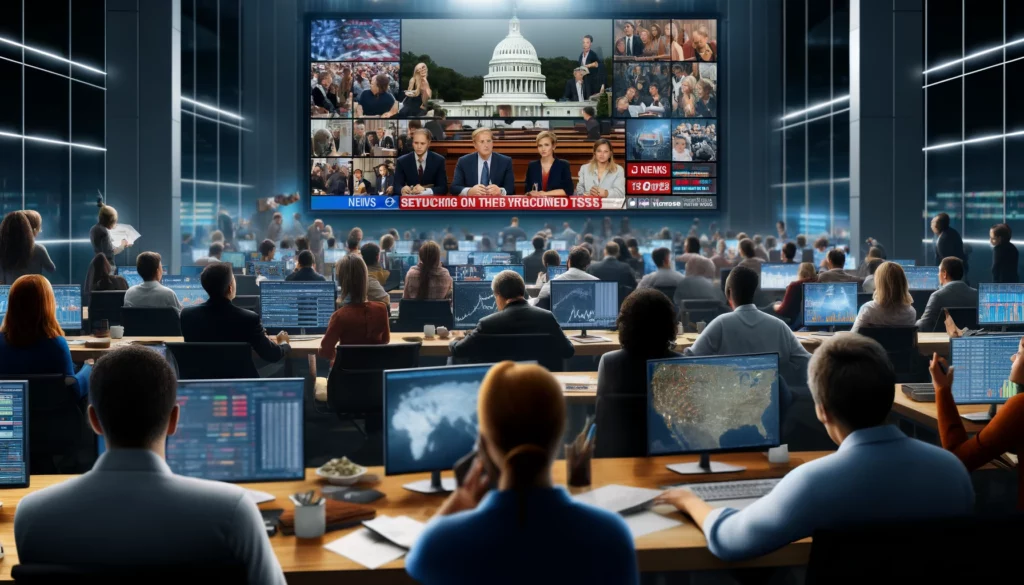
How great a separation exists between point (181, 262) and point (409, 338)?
7.98 metres

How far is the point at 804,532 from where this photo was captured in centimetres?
238

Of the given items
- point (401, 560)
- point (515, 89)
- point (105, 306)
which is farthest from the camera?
point (515, 89)

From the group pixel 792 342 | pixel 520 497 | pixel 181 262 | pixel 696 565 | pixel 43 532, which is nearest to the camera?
pixel 520 497

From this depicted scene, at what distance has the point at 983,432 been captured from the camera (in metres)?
3.29

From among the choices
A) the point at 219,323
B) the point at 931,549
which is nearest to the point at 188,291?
the point at 219,323

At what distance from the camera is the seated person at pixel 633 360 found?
398 cm

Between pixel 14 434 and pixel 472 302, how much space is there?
4.67m

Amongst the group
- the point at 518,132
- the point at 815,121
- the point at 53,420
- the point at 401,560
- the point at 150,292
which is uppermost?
the point at 518,132

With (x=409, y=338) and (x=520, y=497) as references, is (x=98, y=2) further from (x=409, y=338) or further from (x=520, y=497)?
(x=520, y=497)

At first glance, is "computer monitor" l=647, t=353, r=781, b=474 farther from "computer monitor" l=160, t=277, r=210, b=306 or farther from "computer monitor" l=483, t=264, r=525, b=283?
"computer monitor" l=160, t=277, r=210, b=306

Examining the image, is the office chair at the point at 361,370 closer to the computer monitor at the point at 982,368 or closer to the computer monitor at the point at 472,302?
the computer monitor at the point at 472,302

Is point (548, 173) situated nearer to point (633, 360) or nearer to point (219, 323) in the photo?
point (219, 323)

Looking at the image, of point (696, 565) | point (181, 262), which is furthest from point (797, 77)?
point (696, 565)

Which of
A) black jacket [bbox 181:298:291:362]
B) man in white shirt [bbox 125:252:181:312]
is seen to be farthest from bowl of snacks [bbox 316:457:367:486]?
man in white shirt [bbox 125:252:181:312]
